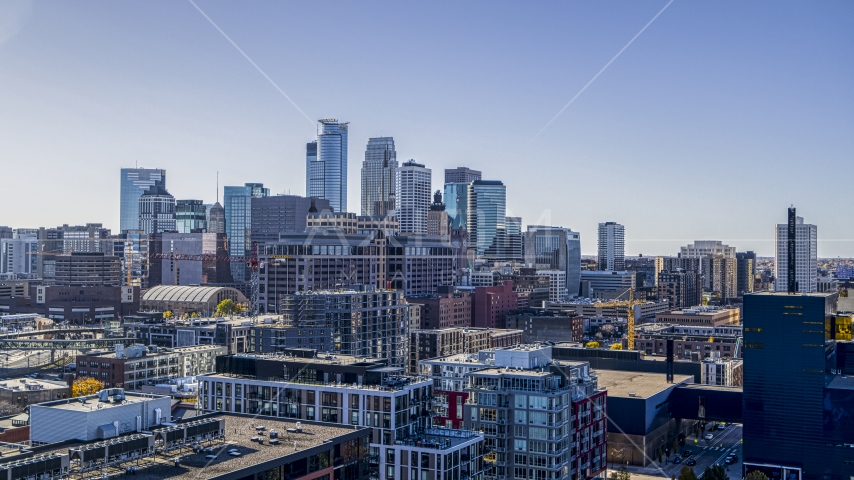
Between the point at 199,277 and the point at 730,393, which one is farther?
the point at 199,277

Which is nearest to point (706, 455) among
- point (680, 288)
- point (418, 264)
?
point (418, 264)

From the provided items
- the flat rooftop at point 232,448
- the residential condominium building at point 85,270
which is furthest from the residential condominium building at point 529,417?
the residential condominium building at point 85,270

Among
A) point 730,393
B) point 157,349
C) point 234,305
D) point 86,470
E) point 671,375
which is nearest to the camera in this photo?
point 86,470

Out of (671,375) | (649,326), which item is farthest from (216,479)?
(649,326)

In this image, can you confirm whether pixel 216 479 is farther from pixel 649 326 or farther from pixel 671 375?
pixel 649 326

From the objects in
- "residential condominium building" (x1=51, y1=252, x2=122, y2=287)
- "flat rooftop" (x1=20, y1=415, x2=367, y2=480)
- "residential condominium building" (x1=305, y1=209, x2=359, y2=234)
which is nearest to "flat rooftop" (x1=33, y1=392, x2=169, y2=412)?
"flat rooftop" (x1=20, y1=415, x2=367, y2=480)

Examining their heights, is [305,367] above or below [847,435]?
above

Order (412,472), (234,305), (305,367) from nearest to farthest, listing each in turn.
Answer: (412,472) < (305,367) < (234,305)
